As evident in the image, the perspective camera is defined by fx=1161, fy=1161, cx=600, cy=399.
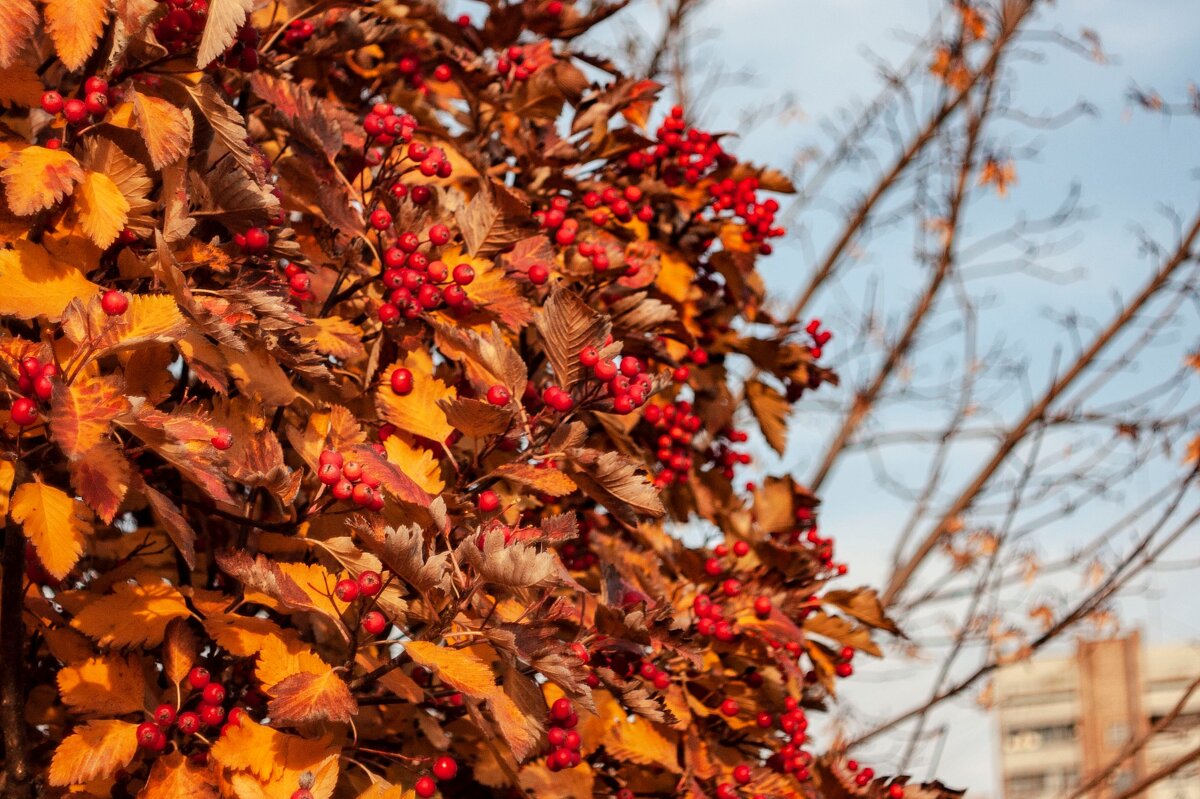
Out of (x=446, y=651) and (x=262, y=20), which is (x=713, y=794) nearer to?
(x=446, y=651)

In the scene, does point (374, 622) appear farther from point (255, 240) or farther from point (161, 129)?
point (161, 129)

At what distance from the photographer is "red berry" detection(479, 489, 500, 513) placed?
6.71 ft

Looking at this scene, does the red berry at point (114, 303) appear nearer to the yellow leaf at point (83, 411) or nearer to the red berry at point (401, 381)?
the yellow leaf at point (83, 411)

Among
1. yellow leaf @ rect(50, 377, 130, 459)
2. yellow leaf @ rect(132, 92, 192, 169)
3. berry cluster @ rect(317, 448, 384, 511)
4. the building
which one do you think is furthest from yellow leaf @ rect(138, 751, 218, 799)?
the building

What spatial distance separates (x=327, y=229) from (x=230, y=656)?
A: 0.89m

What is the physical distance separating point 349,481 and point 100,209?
591 mm

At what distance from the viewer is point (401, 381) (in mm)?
2148

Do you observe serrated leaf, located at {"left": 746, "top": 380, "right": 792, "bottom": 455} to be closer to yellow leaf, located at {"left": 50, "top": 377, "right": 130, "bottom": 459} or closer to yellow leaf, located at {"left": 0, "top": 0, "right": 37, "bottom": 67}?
yellow leaf, located at {"left": 50, "top": 377, "right": 130, "bottom": 459}

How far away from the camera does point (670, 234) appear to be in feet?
10.4

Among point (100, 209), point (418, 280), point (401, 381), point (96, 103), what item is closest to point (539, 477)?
point (401, 381)

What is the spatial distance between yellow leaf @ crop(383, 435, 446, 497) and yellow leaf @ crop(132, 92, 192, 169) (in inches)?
24.2

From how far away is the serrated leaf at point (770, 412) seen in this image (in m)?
3.20

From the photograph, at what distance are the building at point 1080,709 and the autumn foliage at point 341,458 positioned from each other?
30054 mm

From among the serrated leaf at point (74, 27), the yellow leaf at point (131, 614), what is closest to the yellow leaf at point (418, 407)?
the yellow leaf at point (131, 614)
